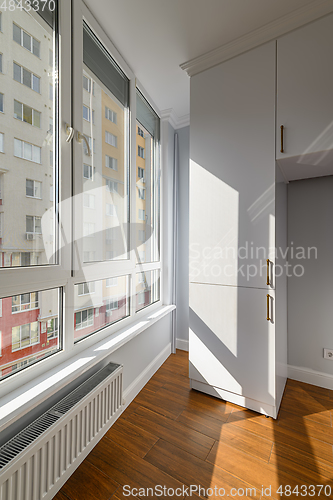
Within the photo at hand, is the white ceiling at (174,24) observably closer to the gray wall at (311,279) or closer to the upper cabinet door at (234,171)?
the upper cabinet door at (234,171)

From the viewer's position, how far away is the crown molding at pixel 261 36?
1528 mm

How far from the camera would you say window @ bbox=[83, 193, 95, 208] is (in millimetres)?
1577

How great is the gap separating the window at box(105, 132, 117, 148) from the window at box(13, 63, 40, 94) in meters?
0.61

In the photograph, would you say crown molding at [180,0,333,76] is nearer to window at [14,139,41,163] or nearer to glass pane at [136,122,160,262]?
glass pane at [136,122,160,262]

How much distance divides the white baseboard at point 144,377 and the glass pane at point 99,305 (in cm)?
55

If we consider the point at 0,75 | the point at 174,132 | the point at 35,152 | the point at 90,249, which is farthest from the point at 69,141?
the point at 174,132

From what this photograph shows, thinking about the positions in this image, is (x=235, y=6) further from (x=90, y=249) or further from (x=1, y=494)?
(x=1, y=494)

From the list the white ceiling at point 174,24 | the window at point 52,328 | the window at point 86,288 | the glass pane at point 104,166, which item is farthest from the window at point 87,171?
the white ceiling at point 174,24

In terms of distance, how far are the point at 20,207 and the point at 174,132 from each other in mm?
2316

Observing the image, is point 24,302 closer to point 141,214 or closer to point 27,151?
point 27,151

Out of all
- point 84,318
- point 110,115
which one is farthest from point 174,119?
point 84,318

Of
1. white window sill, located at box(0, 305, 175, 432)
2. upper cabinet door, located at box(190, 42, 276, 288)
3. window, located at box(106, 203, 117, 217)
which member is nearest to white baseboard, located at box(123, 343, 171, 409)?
white window sill, located at box(0, 305, 175, 432)

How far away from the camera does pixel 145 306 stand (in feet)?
7.97

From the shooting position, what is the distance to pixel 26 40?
46.9 inches
